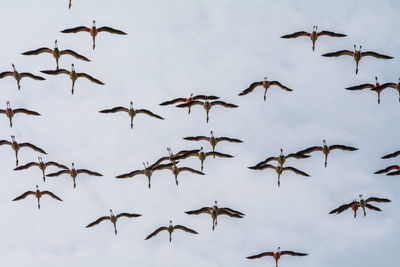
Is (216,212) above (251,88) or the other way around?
the other way around

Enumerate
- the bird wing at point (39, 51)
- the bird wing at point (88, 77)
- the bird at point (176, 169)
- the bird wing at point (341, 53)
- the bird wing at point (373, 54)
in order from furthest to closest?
1. the bird at point (176, 169)
2. the bird wing at point (88, 77)
3. the bird wing at point (341, 53)
4. the bird wing at point (373, 54)
5. the bird wing at point (39, 51)

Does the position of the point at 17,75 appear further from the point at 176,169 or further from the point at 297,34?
the point at 297,34

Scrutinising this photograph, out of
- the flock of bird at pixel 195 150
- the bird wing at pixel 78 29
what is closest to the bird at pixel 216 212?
the flock of bird at pixel 195 150

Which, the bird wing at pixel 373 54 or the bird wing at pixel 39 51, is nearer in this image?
the bird wing at pixel 39 51

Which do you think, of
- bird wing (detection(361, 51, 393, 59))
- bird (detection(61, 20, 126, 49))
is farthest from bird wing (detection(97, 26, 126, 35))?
bird wing (detection(361, 51, 393, 59))

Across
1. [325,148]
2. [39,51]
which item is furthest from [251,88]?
[39,51]

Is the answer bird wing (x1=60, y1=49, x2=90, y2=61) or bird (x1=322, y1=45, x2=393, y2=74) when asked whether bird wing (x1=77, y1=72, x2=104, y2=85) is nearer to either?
bird wing (x1=60, y1=49, x2=90, y2=61)

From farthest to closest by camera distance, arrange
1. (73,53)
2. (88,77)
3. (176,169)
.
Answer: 1. (176,169)
2. (88,77)
3. (73,53)

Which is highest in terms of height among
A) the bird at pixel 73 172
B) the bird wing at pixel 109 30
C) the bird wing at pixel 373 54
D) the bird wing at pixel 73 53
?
the bird wing at pixel 109 30

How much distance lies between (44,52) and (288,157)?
67.8 feet

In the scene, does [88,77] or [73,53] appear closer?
[73,53]

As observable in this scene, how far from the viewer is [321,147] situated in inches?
2773

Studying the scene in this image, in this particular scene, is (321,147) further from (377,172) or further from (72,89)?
(72,89)

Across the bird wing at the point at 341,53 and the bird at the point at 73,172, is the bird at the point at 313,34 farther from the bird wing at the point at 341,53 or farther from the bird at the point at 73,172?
the bird at the point at 73,172
